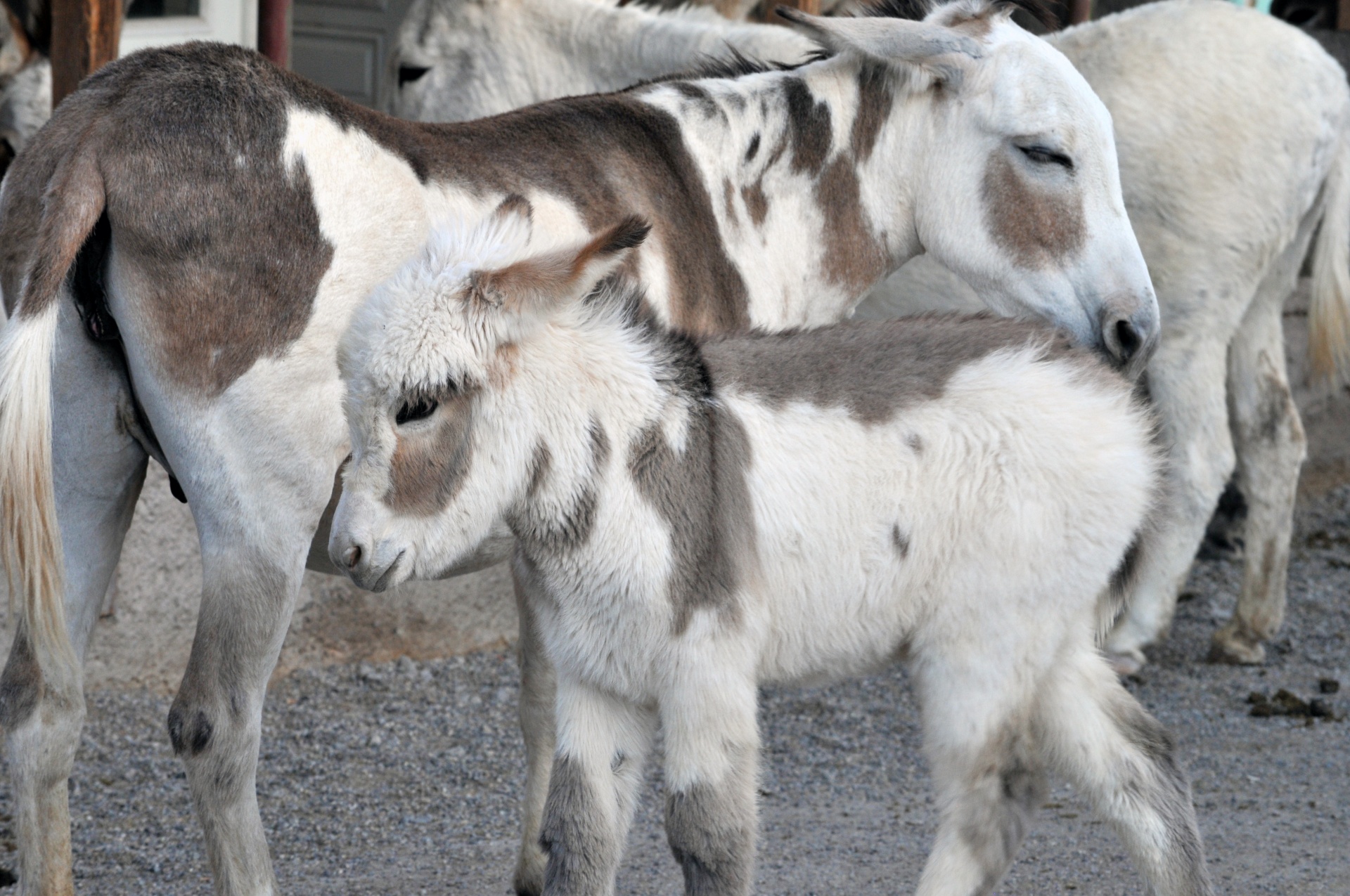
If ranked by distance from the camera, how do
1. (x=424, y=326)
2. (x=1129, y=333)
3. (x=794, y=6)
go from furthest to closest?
(x=794, y=6), (x=1129, y=333), (x=424, y=326)

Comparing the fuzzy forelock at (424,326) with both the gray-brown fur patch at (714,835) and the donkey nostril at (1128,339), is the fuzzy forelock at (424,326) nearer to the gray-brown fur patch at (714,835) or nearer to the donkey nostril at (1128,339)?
the gray-brown fur patch at (714,835)

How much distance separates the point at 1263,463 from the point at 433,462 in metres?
4.35

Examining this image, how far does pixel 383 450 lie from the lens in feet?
7.92

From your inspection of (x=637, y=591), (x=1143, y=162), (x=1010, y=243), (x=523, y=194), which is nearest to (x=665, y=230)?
(x=523, y=194)

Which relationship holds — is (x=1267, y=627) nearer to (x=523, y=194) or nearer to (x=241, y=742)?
(x=523, y=194)

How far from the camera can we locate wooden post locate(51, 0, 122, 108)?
13.7 feet

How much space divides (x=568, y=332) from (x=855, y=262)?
141 centimetres

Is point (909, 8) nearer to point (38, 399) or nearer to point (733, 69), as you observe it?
point (733, 69)

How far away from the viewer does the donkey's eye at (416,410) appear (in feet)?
7.88

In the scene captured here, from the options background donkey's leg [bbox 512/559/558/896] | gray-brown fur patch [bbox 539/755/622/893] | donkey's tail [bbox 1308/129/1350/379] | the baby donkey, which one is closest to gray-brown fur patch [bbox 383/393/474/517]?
the baby donkey

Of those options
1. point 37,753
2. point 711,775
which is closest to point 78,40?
point 37,753

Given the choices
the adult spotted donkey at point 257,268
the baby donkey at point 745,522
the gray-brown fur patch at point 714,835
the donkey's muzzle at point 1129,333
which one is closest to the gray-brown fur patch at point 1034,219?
the adult spotted donkey at point 257,268

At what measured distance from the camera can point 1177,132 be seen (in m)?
5.49

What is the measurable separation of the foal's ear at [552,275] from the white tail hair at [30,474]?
2.99ft
